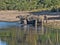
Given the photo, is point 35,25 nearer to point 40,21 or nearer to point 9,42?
point 40,21

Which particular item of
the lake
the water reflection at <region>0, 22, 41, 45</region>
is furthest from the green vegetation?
the water reflection at <region>0, 22, 41, 45</region>

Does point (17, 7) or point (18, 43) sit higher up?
point (18, 43)

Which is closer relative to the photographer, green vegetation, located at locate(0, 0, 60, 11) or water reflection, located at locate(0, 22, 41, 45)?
water reflection, located at locate(0, 22, 41, 45)

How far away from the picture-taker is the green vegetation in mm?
53125

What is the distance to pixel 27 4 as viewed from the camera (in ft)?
179

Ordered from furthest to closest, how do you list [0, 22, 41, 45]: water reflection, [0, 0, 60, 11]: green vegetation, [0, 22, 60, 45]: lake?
[0, 0, 60, 11]: green vegetation
[0, 22, 41, 45]: water reflection
[0, 22, 60, 45]: lake

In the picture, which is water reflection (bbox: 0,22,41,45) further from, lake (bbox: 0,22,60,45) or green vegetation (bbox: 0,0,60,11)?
green vegetation (bbox: 0,0,60,11)

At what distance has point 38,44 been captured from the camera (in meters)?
17.5

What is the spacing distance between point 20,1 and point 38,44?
3805 centimetres

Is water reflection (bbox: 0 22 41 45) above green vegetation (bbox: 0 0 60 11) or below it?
above

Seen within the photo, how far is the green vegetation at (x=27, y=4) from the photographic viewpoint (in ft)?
174

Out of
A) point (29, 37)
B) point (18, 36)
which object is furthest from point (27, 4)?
point (29, 37)

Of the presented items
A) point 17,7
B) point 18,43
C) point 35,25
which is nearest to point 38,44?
point 18,43

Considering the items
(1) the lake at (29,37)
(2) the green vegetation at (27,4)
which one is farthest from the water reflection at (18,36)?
(2) the green vegetation at (27,4)
